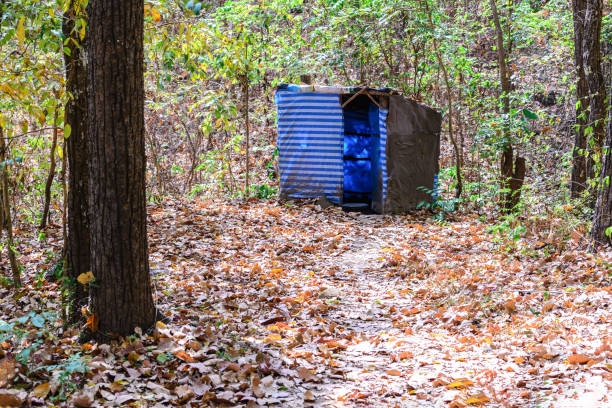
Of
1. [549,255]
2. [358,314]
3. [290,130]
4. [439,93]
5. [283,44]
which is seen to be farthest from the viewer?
[439,93]

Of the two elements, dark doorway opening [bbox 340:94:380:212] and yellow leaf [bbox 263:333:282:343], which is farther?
dark doorway opening [bbox 340:94:380:212]

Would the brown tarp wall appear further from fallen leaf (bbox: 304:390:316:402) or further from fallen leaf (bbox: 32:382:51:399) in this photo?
fallen leaf (bbox: 32:382:51:399)

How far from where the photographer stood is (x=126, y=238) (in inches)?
145

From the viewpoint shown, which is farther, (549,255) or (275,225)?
(275,225)

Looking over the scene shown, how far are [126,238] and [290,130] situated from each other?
7734 mm

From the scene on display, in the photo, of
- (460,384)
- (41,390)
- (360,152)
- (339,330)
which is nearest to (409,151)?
(360,152)

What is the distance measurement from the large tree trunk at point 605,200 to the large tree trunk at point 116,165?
4.74 m

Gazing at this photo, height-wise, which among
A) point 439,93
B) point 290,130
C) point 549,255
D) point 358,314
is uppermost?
point 439,93

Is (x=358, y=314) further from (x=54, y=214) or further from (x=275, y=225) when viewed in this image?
(x=54, y=214)

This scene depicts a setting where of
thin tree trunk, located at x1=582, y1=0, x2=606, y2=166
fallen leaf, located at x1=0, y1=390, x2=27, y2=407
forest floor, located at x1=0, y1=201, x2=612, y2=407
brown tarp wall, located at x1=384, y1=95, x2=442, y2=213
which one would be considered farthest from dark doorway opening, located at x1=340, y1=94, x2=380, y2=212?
fallen leaf, located at x1=0, y1=390, x2=27, y2=407

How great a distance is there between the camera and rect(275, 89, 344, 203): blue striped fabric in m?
11.0

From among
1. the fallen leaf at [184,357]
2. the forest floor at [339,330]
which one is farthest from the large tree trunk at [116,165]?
the fallen leaf at [184,357]

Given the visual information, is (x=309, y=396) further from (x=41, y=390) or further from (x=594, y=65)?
(x=594, y=65)

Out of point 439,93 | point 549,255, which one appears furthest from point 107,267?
point 439,93
